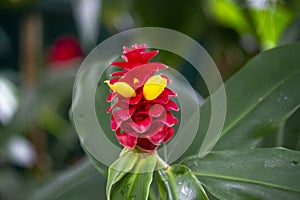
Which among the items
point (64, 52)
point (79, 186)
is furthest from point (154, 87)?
point (64, 52)

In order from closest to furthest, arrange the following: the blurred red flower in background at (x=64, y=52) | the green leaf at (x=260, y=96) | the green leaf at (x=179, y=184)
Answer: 1. the green leaf at (x=179, y=184)
2. the green leaf at (x=260, y=96)
3. the blurred red flower in background at (x=64, y=52)

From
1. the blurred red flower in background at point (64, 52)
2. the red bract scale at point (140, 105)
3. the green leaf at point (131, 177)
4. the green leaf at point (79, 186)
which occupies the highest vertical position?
the red bract scale at point (140, 105)

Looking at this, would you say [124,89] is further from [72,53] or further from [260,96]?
[72,53]

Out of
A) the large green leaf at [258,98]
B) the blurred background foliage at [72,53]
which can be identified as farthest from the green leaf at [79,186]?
the large green leaf at [258,98]

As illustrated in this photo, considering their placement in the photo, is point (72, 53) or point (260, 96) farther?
point (72, 53)

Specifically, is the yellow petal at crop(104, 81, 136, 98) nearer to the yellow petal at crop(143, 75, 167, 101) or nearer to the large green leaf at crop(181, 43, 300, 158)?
the yellow petal at crop(143, 75, 167, 101)

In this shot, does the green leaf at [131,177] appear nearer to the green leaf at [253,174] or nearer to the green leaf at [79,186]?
the green leaf at [253,174]

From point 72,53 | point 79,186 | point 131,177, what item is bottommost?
point 72,53

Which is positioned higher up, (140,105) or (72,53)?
(140,105)
